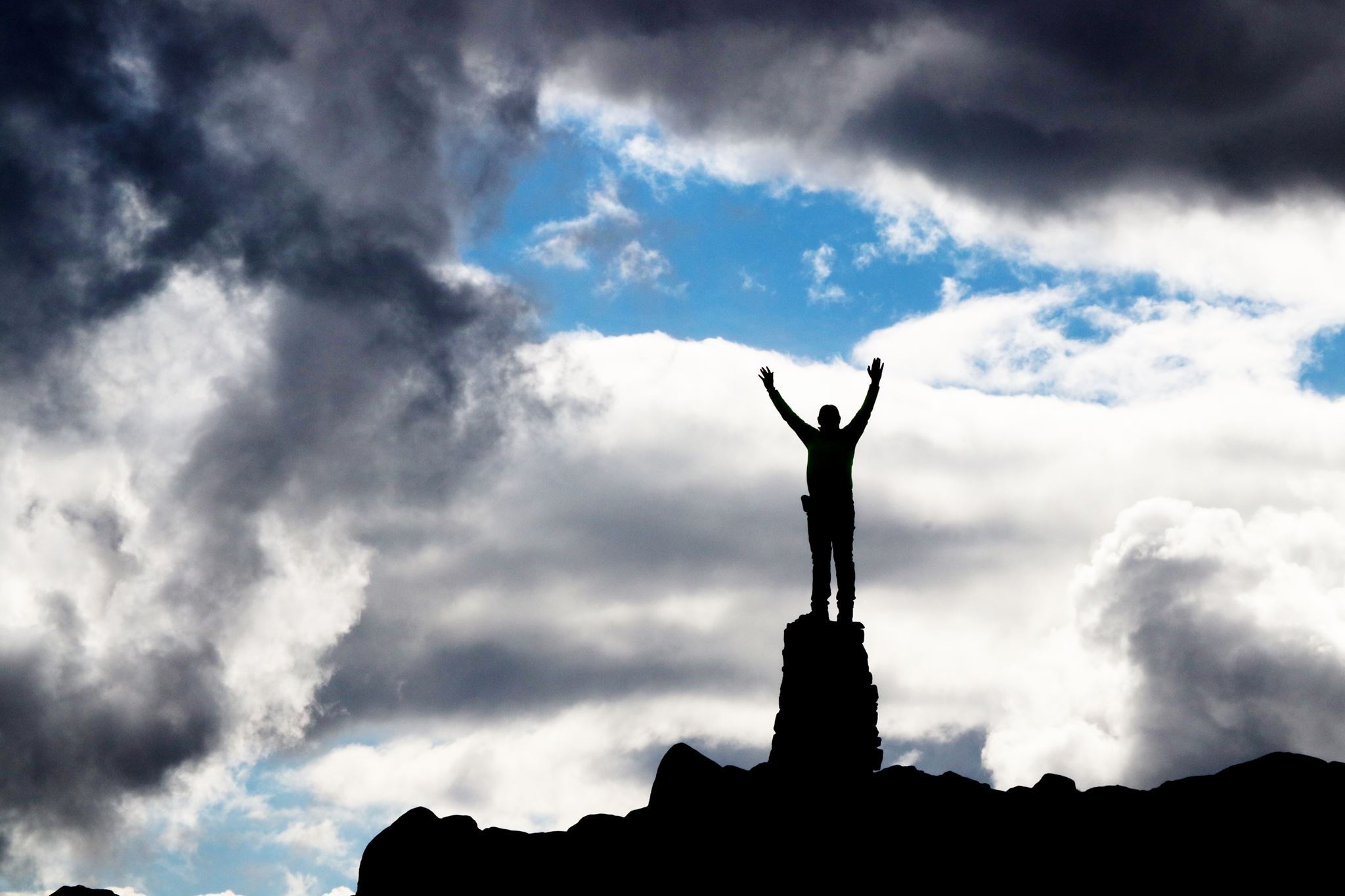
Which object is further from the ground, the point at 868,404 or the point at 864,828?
the point at 868,404

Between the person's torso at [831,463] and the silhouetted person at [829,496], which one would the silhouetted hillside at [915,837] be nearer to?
the silhouetted person at [829,496]

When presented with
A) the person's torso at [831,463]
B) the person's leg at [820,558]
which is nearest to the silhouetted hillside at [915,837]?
the person's leg at [820,558]

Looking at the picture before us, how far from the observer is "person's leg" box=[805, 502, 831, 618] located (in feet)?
85.1

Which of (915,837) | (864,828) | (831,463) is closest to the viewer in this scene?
(864,828)

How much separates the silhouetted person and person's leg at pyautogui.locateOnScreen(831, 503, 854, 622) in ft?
0.04

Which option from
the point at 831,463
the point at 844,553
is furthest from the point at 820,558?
the point at 831,463

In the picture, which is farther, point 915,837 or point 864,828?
point 915,837

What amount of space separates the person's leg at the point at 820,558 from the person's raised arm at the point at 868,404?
1.48 m

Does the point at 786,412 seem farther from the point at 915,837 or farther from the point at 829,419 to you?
the point at 915,837

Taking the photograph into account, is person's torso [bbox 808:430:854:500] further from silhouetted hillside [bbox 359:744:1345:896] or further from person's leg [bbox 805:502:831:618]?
silhouetted hillside [bbox 359:744:1345:896]

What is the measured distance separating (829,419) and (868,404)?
2.54 feet

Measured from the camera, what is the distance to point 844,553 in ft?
85.3

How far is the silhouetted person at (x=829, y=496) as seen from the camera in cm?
2581

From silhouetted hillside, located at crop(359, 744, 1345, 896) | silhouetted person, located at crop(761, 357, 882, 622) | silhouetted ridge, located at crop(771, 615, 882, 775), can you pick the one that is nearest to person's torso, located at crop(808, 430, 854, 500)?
silhouetted person, located at crop(761, 357, 882, 622)
